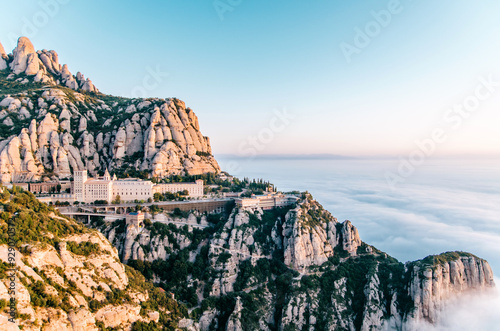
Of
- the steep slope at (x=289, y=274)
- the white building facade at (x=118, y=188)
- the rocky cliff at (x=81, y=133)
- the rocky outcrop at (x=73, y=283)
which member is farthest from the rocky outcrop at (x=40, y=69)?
the rocky outcrop at (x=73, y=283)

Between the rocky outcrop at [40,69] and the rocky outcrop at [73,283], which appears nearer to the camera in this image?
the rocky outcrop at [73,283]

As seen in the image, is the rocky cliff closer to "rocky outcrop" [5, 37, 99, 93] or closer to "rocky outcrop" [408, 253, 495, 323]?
"rocky outcrop" [5, 37, 99, 93]

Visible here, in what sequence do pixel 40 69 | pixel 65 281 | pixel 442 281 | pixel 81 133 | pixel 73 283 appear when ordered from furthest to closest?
pixel 40 69, pixel 81 133, pixel 442 281, pixel 73 283, pixel 65 281

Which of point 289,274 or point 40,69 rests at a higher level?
point 40,69

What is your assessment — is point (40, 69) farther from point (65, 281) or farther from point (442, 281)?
point (442, 281)

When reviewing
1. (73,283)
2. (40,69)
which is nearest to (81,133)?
(40,69)

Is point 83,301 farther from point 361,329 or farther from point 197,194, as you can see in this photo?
point 197,194

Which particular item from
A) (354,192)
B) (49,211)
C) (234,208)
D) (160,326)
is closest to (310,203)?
(234,208)

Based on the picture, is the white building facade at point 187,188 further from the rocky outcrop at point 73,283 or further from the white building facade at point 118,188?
the rocky outcrop at point 73,283

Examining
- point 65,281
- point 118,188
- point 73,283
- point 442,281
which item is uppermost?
point 118,188
